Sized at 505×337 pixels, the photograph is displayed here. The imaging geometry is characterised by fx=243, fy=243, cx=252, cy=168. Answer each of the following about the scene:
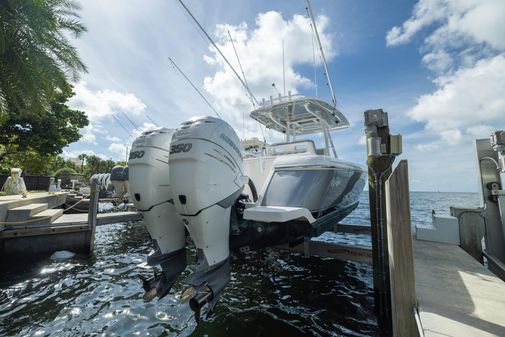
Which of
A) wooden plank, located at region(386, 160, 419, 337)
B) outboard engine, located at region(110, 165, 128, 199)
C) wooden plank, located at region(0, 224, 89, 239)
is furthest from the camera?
outboard engine, located at region(110, 165, 128, 199)

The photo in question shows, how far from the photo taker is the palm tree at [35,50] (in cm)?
699

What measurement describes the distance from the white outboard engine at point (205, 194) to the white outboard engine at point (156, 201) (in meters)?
0.46

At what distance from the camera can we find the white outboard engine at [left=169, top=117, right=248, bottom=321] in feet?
8.45

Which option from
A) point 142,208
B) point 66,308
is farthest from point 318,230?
point 66,308

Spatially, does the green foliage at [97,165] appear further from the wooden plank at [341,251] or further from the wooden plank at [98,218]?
the wooden plank at [341,251]

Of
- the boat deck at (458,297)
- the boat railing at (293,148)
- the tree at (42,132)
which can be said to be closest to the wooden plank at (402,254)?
the boat deck at (458,297)

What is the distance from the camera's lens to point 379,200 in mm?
3717

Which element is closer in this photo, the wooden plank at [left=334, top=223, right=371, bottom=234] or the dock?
the dock

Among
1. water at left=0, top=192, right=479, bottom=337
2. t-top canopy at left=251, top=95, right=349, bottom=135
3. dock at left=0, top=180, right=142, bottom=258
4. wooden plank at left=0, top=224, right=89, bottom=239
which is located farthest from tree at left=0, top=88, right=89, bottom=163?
A: t-top canopy at left=251, top=95, right=349, bottom=135

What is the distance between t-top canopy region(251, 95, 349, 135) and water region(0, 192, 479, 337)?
4.34 meters

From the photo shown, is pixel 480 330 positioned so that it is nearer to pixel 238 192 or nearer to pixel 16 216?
pixel 238 192

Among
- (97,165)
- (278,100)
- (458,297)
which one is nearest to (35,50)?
(278,100)

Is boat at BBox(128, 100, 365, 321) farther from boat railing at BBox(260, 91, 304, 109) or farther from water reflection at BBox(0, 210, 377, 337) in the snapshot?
boat railing at BBox(260, 91, 304, 109)

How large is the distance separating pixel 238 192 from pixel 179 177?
0.80 metres
